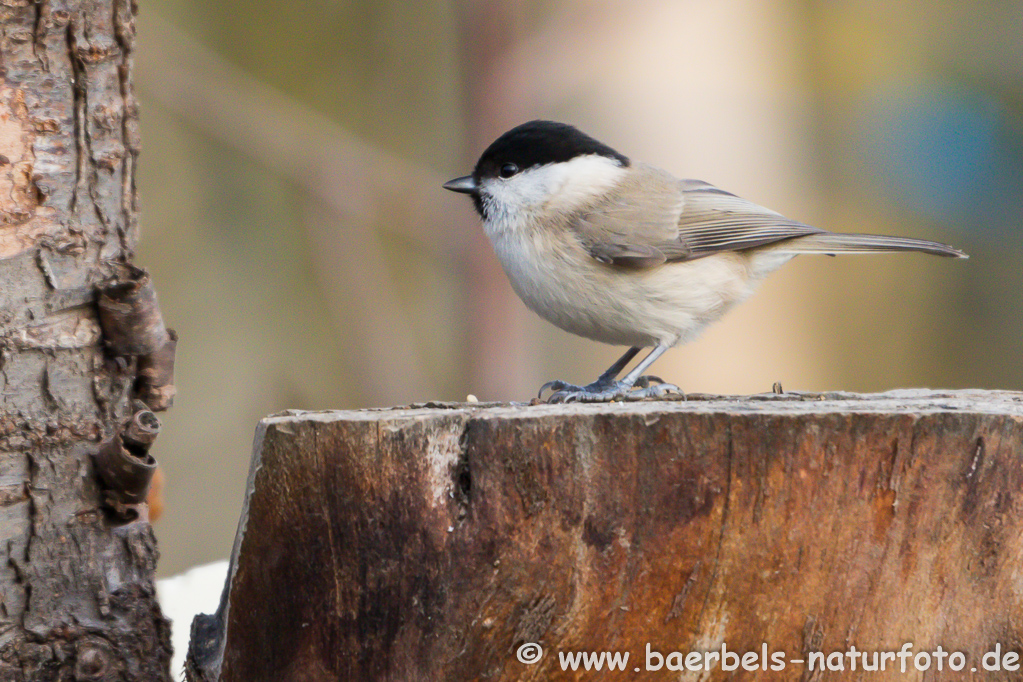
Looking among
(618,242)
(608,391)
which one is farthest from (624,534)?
(618,242)

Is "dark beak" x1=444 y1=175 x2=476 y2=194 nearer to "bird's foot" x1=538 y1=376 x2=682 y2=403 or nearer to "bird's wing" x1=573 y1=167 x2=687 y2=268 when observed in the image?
"bird's wing" x1=573 y1=167 x2=687 y2=268

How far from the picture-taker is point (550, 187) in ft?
8.20

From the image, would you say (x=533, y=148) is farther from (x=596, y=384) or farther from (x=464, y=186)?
(x=596, y=384)

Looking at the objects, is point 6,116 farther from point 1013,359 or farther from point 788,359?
point 1013,359

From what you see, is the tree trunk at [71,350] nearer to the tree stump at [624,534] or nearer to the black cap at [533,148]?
the tree stump at [624,534]

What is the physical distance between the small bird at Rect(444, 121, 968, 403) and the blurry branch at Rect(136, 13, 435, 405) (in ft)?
6.02

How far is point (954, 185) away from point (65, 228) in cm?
611

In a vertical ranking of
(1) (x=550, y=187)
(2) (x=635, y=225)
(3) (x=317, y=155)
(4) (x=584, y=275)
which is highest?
(3) (x=317, y=155)

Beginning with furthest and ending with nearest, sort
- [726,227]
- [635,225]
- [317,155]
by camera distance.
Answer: [317,155]
[726,227]
[635,225]

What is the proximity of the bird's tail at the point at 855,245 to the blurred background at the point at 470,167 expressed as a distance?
0.94 m

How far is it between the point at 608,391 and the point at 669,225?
50 cm

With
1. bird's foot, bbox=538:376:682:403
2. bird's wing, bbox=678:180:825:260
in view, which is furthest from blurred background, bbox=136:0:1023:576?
bird's foot, bbox=538:376:682:403

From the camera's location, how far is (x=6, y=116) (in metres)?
1.43

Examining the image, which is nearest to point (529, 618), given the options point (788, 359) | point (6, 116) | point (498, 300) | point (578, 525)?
point (578, 525)
